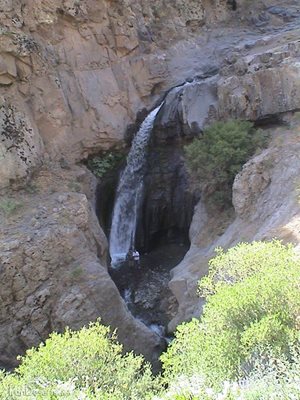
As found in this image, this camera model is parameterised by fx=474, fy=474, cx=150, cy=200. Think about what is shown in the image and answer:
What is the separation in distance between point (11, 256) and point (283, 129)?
34.5 ft

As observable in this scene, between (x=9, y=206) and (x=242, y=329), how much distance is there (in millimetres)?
10426

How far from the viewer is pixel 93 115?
20953 mm

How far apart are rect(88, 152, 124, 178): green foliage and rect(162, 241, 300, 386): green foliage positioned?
1290 centimetres

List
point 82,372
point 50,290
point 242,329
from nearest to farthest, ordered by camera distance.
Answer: point 242,329 → point 82,372 → point 50,290

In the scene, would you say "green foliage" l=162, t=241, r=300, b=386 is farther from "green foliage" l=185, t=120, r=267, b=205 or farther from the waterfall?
the waterfall

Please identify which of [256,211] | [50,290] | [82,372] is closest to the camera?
[82,372]

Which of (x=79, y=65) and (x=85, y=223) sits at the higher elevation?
(x=79, y=65)

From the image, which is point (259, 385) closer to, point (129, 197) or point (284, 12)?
point (129, 197)

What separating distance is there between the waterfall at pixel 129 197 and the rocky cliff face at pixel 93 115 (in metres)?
0.68

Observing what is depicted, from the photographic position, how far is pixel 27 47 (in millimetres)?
18234

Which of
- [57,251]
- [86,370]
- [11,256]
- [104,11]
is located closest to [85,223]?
[57,251]

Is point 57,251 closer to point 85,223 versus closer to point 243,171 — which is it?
point 85,223

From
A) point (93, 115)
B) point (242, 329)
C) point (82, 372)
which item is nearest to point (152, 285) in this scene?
point (93, 115)

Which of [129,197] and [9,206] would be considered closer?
[9,206]
